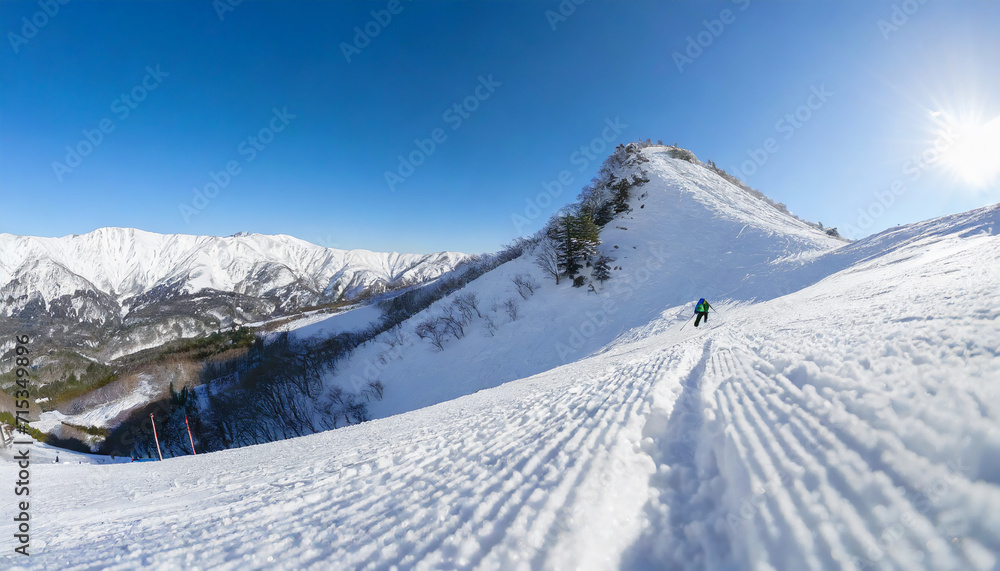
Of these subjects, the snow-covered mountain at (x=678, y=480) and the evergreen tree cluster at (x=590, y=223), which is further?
the evergreen tree cluster at (x=590, y=223)

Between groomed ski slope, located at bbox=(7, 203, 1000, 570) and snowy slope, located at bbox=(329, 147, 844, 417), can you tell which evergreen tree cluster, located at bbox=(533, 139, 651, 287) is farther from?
groomed ski slope, located at bbox=(7, 203, 1000, 570)

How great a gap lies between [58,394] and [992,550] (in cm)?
9021

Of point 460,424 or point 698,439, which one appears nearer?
point 698,439

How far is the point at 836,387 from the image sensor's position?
11.0ft

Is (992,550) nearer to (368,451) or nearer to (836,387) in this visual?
(836,387)

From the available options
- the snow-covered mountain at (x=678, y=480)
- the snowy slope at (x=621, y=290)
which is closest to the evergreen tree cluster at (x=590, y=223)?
the snowy slope at (x=621, y=290)

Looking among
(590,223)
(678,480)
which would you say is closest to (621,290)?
(590,223)

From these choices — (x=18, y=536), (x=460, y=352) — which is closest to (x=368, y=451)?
(x=18, y=536)

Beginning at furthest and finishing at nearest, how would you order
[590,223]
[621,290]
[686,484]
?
[590,223]
[621,290]
[686,484]

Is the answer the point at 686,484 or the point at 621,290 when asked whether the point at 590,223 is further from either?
the point at 686,484

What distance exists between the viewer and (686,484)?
2764mm

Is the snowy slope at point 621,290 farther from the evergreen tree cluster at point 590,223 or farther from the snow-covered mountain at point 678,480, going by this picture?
the snow-covered mountain at point 678,480

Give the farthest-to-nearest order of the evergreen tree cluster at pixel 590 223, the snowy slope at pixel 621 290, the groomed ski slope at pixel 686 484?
the evergreen tree cluster at pixel 590 223 → the snowy slope at pixel 621 290 → the groomed ski slope at pixel 686 484

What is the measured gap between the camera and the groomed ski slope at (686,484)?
1905 millimetres
